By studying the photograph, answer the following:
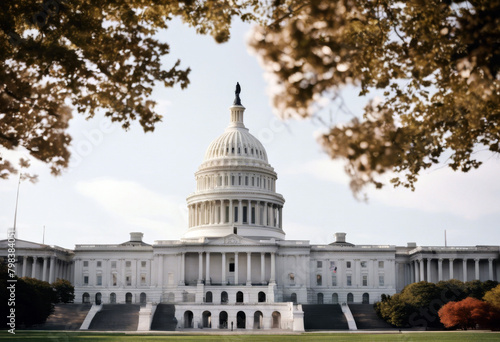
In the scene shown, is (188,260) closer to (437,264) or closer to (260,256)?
(260,256)

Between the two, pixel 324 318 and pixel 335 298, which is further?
pixel 335 298

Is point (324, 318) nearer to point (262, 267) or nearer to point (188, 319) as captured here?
point (188, 319)

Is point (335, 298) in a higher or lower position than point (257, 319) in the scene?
higher

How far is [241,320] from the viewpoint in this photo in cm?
10969

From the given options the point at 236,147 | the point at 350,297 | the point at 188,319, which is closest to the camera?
the point at 188,319

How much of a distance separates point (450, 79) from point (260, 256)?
11631 cm

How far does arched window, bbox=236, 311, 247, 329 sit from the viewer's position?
109 meters

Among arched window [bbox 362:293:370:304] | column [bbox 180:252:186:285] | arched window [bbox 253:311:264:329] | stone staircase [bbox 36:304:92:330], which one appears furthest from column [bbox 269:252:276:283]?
stone staircase [bbox 36:304:92:330]

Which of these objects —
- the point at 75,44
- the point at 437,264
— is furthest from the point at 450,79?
the point at 437,264

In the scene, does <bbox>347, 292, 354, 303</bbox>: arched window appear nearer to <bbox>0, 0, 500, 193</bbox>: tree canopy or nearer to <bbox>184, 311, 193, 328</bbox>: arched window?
<bbox>184, 311, 193, 328</bbox>: arched window

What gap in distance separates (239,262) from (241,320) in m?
20.5

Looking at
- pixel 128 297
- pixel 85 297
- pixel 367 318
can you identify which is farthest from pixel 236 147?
pixel 367 318

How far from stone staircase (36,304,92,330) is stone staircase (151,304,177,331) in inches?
380

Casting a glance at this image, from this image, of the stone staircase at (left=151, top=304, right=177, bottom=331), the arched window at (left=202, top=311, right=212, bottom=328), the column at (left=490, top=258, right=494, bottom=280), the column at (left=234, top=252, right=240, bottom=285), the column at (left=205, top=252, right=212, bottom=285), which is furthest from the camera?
the column at (left=490, top=258, right=494, bottom=280)
